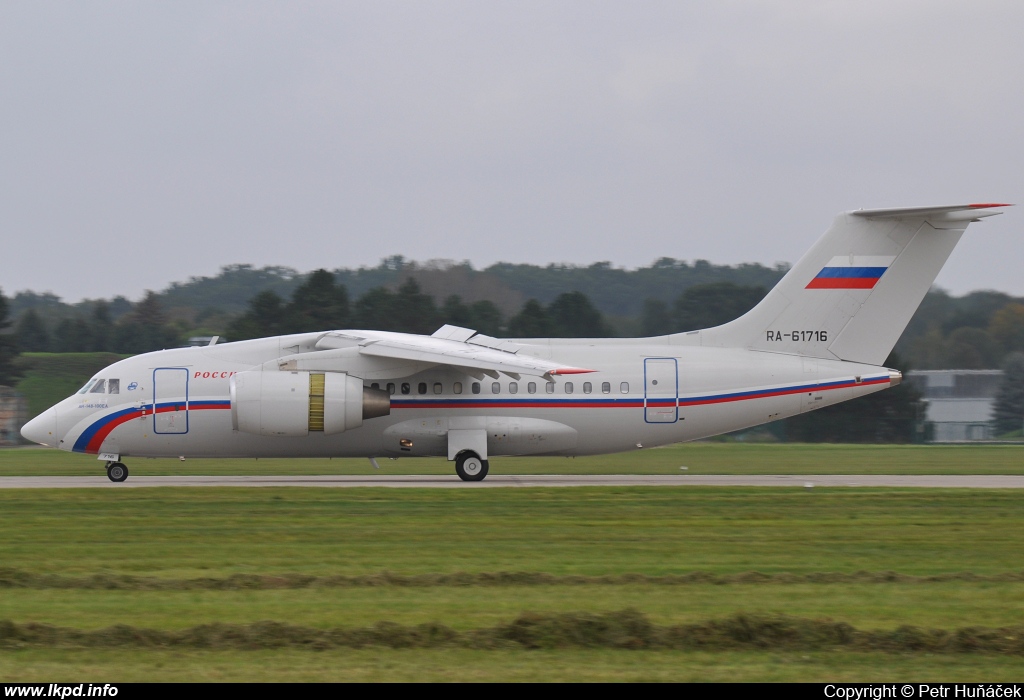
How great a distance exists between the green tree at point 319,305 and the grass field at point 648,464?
53.6ft

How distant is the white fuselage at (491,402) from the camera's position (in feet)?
79.1

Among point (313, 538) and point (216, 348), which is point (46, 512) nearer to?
point (313, 538)

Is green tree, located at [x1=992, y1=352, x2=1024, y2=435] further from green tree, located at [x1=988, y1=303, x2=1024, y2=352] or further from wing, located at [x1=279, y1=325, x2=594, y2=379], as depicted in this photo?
wing, located at [x1=279, y1=325, x2=594, y2=379]

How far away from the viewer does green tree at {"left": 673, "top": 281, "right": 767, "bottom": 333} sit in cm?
5191

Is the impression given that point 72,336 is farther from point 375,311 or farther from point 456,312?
Result: point 456,312

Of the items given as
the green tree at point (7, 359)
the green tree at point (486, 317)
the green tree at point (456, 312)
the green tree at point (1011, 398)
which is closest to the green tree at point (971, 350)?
the green tree at point (1011, 398)

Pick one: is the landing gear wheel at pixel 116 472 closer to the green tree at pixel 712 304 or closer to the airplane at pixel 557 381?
the airplane at pixel 557 381

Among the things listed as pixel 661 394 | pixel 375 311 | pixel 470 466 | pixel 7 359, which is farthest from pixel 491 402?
pixel 7 359

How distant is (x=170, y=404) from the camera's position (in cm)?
2409

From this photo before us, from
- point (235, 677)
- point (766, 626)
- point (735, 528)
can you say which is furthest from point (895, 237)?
point (235, 677)

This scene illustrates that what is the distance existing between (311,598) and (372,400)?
1288cm

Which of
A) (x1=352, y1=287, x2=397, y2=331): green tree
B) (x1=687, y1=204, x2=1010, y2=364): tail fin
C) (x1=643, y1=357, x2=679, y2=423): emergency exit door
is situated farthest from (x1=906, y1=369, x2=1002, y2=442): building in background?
→ (x1=643, y1=357, x2=679, y2=423): emergency exit door

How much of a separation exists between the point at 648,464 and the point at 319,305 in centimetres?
2631

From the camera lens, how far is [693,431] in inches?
978
